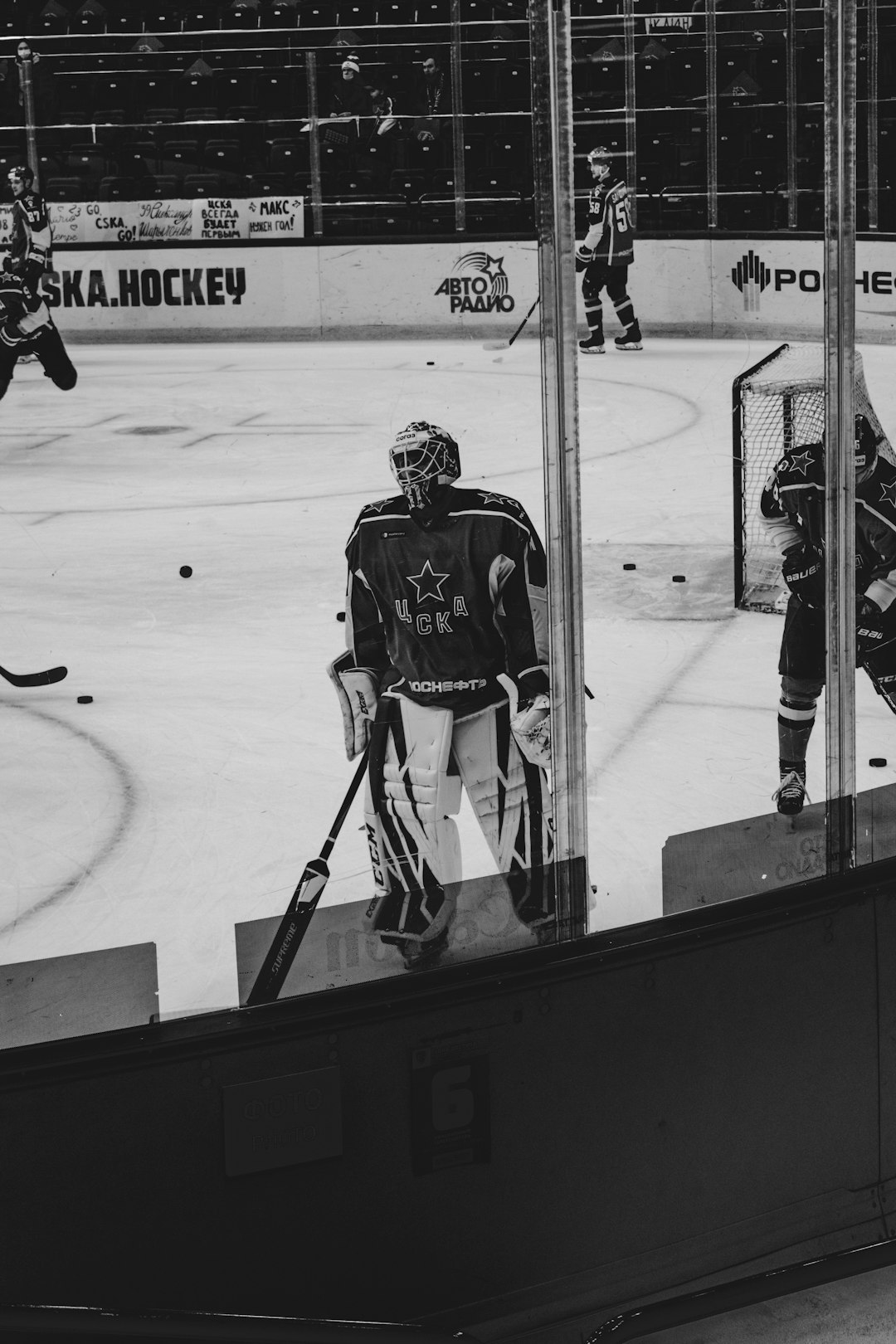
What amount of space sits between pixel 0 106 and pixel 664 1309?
388 inches

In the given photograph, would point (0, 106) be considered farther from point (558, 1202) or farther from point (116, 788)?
point (558, 1202)

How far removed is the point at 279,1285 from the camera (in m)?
1.95

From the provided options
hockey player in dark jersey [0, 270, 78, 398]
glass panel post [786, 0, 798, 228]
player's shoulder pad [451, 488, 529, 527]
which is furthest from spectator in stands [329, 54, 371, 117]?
player's shoulder pad [451, 488, 529, 527]

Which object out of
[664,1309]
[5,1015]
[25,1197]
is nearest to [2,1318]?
[25,1197]

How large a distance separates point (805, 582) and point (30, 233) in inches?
148

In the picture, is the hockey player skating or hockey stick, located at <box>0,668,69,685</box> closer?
the hockey player skating

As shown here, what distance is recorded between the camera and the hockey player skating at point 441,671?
2.20 meters

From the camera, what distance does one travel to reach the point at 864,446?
2365 mm

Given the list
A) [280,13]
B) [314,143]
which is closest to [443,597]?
[314,143]

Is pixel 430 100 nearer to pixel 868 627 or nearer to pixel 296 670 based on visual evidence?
pixel 296 670

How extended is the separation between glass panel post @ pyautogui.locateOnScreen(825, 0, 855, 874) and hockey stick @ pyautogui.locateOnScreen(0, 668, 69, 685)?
1300mm

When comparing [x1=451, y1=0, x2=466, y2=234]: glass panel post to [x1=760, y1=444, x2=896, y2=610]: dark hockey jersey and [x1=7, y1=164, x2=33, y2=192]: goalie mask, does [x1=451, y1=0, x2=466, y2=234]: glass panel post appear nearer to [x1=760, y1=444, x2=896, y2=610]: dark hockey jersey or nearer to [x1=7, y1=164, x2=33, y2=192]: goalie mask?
[x1=7, y1=164, x2=33, y2=192]: goalie mask

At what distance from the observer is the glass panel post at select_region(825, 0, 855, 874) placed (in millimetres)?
2139

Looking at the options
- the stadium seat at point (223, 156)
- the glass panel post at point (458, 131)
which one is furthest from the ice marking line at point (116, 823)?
the stadium seat at point (223, 156)
